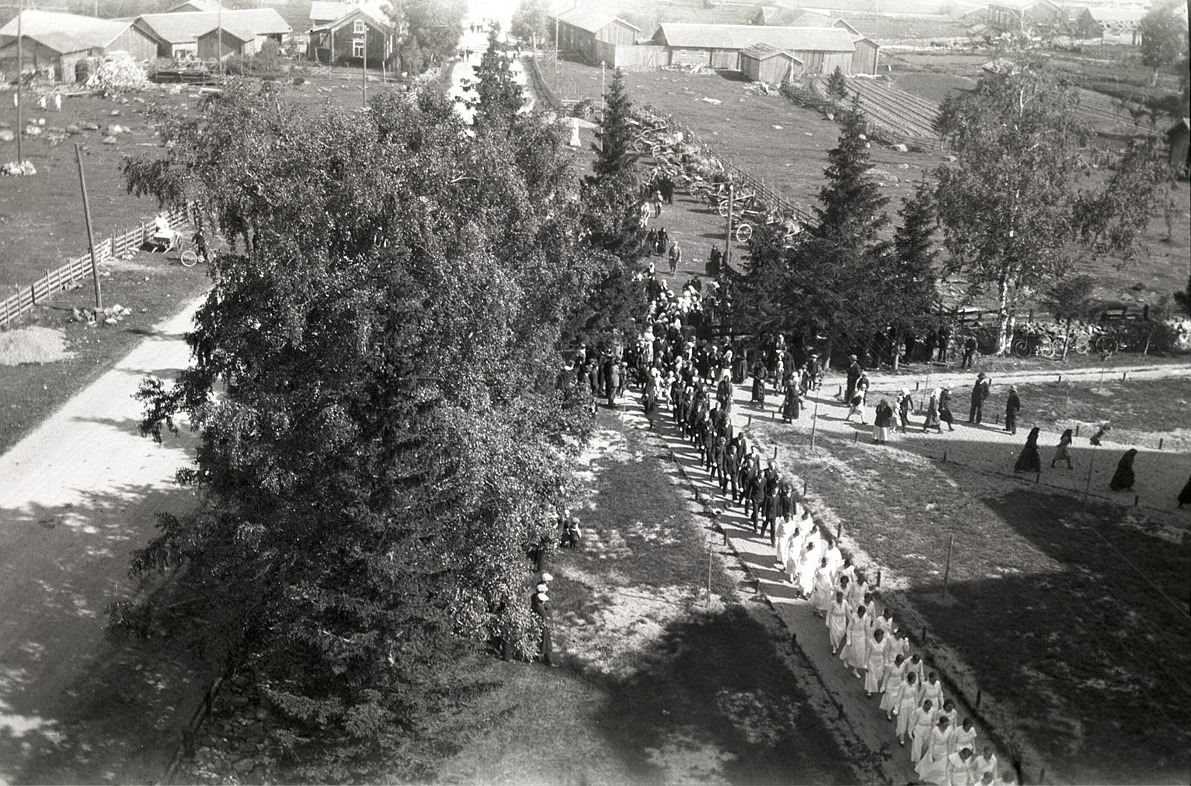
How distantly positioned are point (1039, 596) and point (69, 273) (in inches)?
1098

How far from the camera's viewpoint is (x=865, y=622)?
1634cm

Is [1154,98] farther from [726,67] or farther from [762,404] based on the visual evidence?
[726,67]

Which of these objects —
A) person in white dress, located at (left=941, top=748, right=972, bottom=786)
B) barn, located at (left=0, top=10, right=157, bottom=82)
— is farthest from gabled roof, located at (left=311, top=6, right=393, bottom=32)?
person in white dress, located at (left=941, top=748, right=972, bottom=786)

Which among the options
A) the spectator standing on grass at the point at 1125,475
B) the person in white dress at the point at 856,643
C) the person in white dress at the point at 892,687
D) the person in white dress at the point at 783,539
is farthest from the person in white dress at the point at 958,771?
the spectator standing on grass at the point at 1125,475

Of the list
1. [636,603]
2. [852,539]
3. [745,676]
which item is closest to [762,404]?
[852,539]

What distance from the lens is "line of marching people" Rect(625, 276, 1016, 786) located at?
13.8m

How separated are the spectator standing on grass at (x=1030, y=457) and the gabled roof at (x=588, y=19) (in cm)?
5866

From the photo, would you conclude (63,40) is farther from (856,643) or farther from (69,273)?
(856,643)

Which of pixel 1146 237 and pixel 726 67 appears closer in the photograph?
pixel 1146 237

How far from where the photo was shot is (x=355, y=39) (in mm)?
63531

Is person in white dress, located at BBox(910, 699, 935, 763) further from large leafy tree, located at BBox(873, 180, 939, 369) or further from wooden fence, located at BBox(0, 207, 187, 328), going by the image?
wooden fence, located at BBox(0, 207, 187, 328)

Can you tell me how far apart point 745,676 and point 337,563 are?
627 cm

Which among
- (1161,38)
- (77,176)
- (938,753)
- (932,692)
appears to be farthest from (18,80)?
(938,753)

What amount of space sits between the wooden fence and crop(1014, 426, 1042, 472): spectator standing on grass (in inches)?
780
